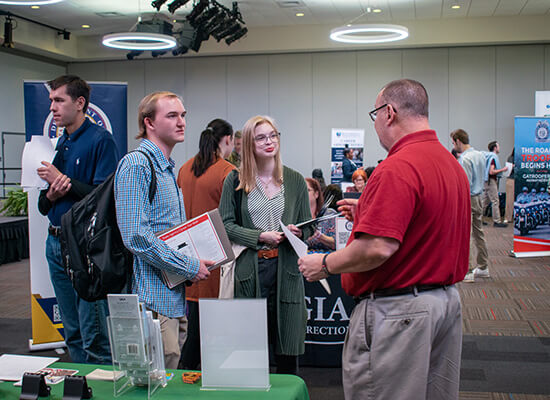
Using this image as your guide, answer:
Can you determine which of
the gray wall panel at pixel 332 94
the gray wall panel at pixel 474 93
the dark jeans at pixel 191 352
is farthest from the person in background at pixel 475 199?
the gray wall panel at pixel 332 94

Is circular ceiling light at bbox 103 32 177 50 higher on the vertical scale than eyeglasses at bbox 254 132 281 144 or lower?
higher

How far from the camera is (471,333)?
4.28m

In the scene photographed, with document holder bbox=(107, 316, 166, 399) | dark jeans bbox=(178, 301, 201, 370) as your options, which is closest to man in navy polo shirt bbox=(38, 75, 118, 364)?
dark jeans bbox=(178, 301, 201, 370)

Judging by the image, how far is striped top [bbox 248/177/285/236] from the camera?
2566 mm

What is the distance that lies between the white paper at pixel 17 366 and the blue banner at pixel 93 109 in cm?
219

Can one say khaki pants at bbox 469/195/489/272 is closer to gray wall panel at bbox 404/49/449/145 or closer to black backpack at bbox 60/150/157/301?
black backpack at bbox 60/150/157/301

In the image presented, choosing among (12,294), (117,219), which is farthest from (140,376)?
(12,294)

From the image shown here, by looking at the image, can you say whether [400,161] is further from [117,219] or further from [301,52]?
[301,52]

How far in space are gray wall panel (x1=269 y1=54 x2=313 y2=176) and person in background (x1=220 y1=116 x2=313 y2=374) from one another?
11.0 m

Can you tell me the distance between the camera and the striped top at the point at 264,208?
8.42 feet

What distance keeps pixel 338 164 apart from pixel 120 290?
9337 millimetres

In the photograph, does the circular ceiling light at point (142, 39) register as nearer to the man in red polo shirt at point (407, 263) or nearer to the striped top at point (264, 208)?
the striped top at point (264, 208)

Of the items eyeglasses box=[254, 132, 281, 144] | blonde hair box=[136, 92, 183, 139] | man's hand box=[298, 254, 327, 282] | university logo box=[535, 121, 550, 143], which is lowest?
man's hand box=[298, 254, 327, 282]

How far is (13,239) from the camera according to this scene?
25.1ft
